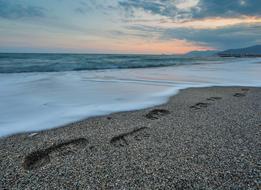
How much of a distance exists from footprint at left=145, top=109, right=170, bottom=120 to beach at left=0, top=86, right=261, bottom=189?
0.07 meters

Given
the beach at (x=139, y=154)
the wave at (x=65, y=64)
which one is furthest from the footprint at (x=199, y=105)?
the wave at (x=65, y=64)

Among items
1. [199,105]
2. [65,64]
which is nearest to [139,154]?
[199,105]

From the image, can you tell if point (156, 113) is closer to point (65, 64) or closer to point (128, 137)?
point (128, 137)

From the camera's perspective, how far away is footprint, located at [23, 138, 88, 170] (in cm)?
237

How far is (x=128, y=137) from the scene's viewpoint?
3062mm

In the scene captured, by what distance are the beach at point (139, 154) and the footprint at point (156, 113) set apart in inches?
2.6

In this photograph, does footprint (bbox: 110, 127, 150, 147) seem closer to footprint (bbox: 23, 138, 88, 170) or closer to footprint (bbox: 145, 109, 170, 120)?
footprint (bbox: 23, 138, 88, 170)

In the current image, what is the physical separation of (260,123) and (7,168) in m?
4.19

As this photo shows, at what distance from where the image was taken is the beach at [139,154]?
2029 millimetres

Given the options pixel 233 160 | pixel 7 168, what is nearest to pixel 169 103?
pixel 233 160

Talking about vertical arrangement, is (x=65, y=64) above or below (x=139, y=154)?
above

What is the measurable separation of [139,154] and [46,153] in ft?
4.26

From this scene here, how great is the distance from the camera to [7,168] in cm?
228

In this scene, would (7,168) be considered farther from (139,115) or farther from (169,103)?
(169,103)
